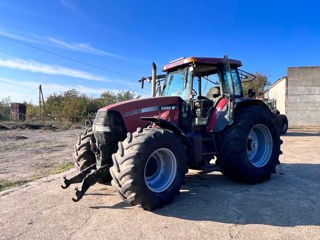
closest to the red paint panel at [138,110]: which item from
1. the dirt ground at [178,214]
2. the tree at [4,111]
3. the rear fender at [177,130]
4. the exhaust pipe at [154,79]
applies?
the rear fender at [177,130]

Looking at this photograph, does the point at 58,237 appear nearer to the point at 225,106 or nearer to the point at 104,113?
the point at 104,113

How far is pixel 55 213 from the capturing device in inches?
133

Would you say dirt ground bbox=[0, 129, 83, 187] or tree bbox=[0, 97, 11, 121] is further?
tree bbox=[0, 97, 11, 121]

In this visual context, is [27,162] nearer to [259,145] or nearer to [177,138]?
[177,138]

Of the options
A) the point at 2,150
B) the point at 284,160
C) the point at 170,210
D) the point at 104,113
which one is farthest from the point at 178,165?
the point at 2,150

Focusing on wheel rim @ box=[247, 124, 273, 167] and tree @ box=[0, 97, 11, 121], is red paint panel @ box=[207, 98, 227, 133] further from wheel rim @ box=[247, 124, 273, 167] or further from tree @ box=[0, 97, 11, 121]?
tree @ box=[0, 97, 11, 121]

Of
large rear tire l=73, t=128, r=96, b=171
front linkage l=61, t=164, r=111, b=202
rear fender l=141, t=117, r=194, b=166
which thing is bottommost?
front linkage l=61, t=164, r=111, b=202

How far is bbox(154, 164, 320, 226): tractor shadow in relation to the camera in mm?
3189

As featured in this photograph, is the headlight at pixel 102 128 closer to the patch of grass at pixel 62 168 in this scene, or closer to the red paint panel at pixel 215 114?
the red paint panel at pixel 215 114

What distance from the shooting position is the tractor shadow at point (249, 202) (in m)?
3.19

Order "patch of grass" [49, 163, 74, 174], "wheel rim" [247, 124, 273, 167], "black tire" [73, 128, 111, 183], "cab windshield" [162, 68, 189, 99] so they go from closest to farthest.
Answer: "black tire" [73, 128, 111, 183], "cab windshield" [162, 68, 189, 99], "wheel rim" [247, 124, 273, 167], "patch of grass" [49, 163, 74, 174]

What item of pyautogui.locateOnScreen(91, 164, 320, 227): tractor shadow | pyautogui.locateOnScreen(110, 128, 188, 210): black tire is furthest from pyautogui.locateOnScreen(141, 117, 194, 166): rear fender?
pyautogui.locateOnScreen(91, 164, 320, 227): tractor shadow

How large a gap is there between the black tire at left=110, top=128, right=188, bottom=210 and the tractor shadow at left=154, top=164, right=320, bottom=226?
0.20 meters

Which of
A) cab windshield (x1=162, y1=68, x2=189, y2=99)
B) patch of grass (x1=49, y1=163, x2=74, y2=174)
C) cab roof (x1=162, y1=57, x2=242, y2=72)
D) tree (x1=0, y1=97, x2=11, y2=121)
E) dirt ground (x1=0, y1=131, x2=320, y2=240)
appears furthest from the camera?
tree (x1=0, y1=97, x2=11, y2=121)
